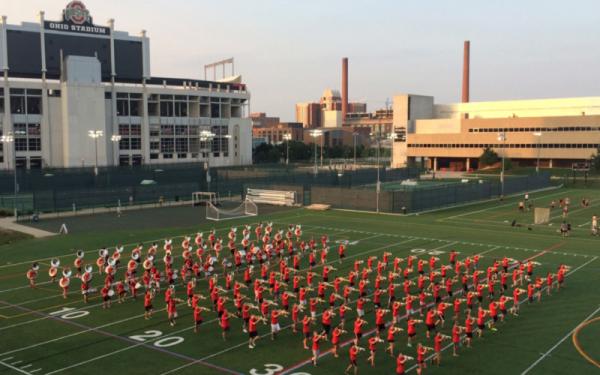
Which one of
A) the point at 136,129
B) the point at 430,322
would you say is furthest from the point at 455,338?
the point at 136,129

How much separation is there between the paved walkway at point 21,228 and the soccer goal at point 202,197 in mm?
18466

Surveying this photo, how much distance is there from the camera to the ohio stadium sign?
347 ft

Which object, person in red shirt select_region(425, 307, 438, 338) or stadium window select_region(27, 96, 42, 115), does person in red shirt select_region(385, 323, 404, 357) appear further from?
stadium window select_region(27, 96, 42, 115)

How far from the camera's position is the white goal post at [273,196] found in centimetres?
6203

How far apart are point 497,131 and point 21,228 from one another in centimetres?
10415

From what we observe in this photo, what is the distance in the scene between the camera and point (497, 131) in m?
127

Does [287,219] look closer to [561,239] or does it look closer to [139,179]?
[561,239]

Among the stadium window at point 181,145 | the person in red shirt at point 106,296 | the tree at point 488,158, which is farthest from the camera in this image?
the stadium window at point 181,145

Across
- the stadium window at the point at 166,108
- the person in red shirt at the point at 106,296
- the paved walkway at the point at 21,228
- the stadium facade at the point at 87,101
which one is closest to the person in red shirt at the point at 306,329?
the person in red shirt at the point at 106,296

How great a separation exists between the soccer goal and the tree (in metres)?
72.4

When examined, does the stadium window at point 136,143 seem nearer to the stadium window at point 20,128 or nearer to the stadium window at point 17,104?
the stadium window at point 20,128

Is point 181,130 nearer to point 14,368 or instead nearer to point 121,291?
point 121,291

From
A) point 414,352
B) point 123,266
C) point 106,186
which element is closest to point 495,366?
point 414,352

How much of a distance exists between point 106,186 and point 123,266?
130 feet
